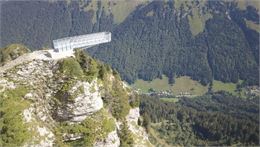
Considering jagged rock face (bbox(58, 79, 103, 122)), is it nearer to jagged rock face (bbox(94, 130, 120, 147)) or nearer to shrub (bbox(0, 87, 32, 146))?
jagged rock face (bbox(94, 130, 120, 147))

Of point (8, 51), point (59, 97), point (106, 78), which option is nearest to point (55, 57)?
point (59, 97)

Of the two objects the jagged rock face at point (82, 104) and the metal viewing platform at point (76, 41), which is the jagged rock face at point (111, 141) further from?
the metal viewing platform at point (76, 41)

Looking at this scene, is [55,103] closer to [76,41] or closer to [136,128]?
[76,41]

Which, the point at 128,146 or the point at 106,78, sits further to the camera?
the point at 106,78

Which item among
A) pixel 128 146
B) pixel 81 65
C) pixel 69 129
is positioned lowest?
pixel 128 146

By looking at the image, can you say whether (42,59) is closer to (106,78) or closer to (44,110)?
(44,110)

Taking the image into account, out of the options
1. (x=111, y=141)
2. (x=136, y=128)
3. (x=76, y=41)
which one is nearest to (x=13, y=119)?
(x=111, y=141)

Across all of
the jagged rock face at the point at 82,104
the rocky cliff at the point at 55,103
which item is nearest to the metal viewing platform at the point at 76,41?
the rocky cliff at the point at 55,103
